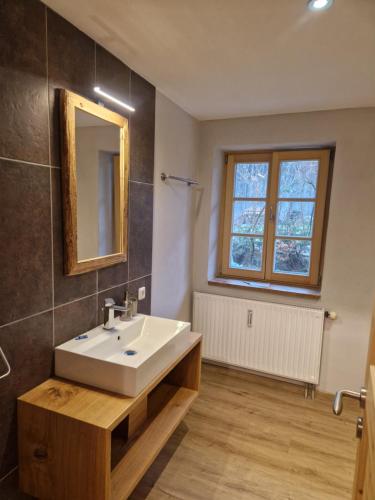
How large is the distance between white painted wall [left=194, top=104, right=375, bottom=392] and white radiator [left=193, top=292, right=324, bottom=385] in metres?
0.12

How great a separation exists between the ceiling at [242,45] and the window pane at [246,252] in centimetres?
126

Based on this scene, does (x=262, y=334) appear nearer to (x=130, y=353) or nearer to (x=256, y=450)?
(x=256, y=450)

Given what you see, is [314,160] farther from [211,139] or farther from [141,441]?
[141,441]

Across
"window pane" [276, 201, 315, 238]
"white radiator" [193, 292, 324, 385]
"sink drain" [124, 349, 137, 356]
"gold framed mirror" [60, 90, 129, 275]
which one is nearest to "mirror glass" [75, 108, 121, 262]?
"gold framed mirror" [60, 90, 129, 275]

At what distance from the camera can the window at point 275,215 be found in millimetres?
2771

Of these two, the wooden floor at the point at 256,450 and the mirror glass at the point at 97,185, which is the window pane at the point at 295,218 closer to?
the wooden floor at the point at 256,450

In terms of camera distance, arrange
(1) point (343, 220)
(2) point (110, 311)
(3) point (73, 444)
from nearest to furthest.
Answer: (3) point (73, 444) → (2) point (110, 311) → (1) point (343, 220)

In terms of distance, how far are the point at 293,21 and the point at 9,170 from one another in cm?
135

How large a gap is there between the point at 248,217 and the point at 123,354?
187 centimetres

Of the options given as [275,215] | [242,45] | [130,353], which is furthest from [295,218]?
[130,353]

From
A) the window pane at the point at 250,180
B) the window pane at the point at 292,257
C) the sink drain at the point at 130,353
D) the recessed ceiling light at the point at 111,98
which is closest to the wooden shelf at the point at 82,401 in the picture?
the sink drain at the point at 130,353

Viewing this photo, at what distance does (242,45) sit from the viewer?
158cm

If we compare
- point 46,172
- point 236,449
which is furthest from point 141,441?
point 46,172

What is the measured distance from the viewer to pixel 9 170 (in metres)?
1.22
